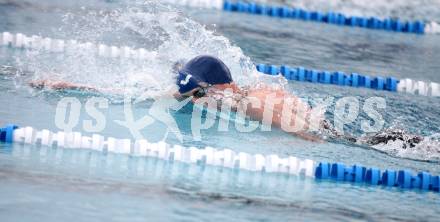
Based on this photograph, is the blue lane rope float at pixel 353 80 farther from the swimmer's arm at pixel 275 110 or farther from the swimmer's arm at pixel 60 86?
the swimmer's arm at pixel 60 86

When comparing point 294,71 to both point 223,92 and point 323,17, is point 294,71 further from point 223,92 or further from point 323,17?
point 323,17

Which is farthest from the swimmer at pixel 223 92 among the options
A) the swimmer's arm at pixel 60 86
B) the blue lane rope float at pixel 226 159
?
the blue lane rope float at pixel 226 159

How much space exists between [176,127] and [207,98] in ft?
1.11

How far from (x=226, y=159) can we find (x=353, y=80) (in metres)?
2.84

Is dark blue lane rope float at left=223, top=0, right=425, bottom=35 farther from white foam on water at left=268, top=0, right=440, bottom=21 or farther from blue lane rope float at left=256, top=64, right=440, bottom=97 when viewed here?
blue lane rope float at left=256, top=64, right=440, bottom=97

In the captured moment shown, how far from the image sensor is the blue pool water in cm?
428

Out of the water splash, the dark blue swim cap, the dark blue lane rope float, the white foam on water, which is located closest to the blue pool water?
the water splash

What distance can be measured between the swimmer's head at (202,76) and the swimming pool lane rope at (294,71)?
160 centimetres

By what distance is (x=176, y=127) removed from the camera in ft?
19.2

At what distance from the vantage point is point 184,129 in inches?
230

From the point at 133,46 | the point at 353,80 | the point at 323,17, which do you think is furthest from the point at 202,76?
the point at 323,17

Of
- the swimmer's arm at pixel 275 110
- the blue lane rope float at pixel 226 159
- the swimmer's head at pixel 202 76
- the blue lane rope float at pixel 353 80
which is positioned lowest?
the blue lane rope float at pixel 226 159

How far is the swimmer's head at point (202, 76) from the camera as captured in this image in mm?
5973

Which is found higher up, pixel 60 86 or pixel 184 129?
pixel 60 86
